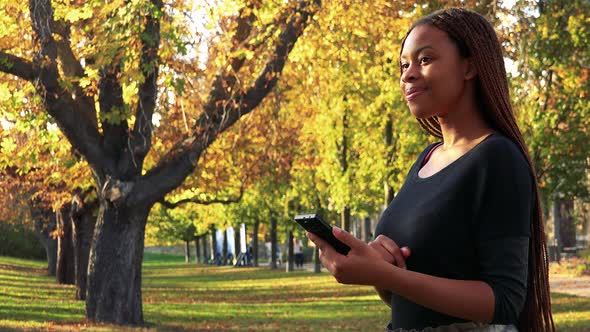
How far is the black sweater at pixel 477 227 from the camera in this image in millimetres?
2523

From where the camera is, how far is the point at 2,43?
1848 cm

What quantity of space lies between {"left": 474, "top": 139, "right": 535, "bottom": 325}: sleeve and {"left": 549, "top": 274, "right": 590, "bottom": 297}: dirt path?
24.3m

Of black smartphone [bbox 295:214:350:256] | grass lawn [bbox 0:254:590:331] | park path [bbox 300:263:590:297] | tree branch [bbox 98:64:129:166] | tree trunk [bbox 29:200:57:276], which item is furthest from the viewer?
tree trunk [bbox 29:200:57:276]

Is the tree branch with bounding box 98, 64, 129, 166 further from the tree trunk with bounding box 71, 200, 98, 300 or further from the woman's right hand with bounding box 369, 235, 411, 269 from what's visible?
the woman's right hand with bounding box 369, 235, 411, 269

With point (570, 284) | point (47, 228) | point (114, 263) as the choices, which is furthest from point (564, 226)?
point (114, 263)

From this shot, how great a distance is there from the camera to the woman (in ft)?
8.28

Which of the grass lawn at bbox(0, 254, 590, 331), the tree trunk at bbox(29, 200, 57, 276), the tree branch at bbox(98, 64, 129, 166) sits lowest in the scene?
the grass lawn at bbox(0, 254, 590, 331)

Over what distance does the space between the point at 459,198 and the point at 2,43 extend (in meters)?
17.1

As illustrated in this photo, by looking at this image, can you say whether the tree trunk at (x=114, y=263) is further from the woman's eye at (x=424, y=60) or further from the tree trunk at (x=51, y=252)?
the tree trunk at (x=51, y=252)

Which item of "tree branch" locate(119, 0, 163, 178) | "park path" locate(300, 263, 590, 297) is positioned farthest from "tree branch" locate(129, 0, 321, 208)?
"park path" locate(300, 263, 590, 297)

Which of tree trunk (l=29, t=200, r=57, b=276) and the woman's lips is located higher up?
tree trunk (l=29, t=200, r=57, b=276)

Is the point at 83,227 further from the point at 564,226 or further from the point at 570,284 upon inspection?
the point at 564,226

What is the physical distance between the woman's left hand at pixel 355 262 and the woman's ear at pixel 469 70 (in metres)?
0.57

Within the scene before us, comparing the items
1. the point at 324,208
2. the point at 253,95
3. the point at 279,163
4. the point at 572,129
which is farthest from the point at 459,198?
the point at 324,208
